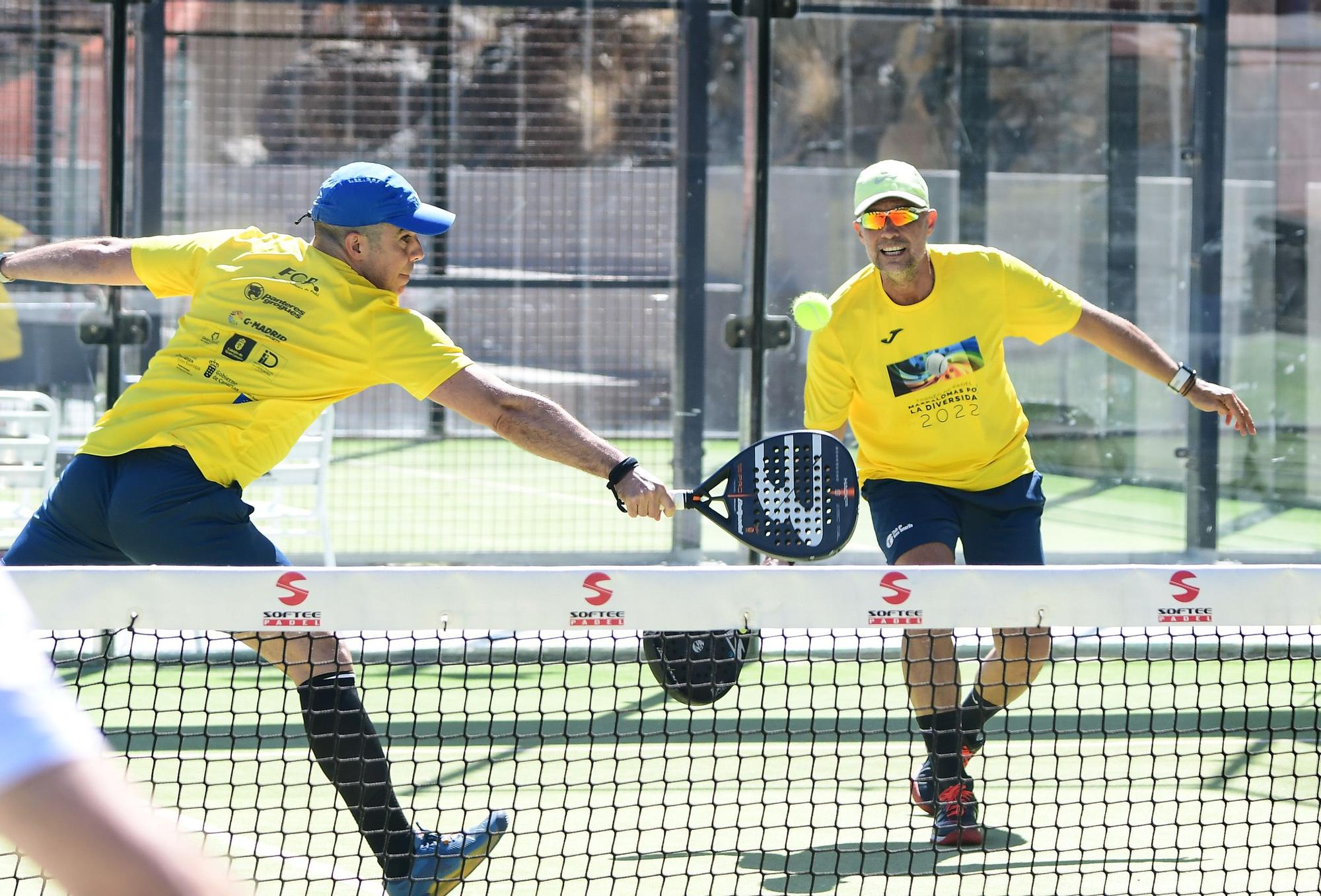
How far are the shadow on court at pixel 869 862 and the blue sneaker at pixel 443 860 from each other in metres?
0.43

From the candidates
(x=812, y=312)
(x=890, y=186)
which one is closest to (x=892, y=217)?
(x=890, y=186)

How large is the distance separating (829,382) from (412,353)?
1.31 metres

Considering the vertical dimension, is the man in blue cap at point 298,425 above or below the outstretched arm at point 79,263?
below

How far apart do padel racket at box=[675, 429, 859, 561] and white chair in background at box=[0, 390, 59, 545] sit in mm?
3449

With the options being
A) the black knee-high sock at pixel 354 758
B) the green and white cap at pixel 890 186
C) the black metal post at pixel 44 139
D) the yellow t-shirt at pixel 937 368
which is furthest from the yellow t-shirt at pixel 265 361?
the black metal post at pixel 44 139

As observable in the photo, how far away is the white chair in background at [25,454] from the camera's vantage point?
6551 millimetres

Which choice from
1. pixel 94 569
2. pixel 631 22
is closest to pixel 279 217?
pixel 631 22

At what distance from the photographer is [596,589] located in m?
3.53

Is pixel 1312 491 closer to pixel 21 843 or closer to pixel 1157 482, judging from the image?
pixel 1157 482

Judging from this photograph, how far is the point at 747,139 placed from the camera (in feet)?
23.9

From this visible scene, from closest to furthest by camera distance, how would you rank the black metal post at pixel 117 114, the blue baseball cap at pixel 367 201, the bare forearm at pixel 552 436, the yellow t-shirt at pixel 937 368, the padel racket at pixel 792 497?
1. the bare forearm at pixel 552 436
2. the blue baseball cap at pixel 367 201
3. the padel racket at pixel 792 497
4. the yellow t-shirt at pixel 937 368
5. the black metal post at pixel 117 114

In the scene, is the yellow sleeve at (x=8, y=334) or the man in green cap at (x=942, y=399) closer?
the man in green cap at (x=942, y=399)

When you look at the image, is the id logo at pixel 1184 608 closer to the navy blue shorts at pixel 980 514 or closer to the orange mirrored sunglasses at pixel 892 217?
the navy blue shorts at pixel 980 514

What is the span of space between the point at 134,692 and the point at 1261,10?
239 inches
